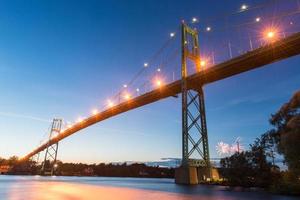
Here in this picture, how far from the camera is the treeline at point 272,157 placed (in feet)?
62.4

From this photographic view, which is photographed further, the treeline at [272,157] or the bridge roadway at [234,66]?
the bridge roadway at [234,66]

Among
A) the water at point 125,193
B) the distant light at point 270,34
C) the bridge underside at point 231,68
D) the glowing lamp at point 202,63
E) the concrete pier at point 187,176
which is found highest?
the glowing lamp at point 202,63

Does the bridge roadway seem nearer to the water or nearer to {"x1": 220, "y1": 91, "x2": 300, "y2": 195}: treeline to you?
{"x1": 220, "y1": 91, "x2": 300, "y2": 195}: treeline

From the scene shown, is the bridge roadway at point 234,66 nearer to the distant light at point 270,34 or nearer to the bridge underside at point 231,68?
the bridge underside at point 231,68

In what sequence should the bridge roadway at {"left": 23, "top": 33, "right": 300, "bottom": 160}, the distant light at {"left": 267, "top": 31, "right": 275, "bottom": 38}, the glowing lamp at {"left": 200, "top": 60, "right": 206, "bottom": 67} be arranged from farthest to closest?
1. the glowing lamp at {"left": 200, "top": 60, "right": 206, "bottom": 67}
2. the distant light at {"left": 267, "top": 31, "right": 275, "bottom": 38}
3. the bridge roadway at {"left": 23, "top": 33, "right": 300, "bottom": 160}

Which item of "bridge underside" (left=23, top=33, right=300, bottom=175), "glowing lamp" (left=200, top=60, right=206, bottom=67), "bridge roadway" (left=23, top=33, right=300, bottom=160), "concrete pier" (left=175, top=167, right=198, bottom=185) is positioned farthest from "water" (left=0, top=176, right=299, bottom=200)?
"glowing lamp" (left=200, top=60, right=206, bottom=67)

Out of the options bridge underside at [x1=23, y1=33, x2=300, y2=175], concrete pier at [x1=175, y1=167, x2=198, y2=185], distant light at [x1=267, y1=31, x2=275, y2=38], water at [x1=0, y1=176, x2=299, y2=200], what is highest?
distant light at [x1=267, y1=31, x2=275, y2=38]

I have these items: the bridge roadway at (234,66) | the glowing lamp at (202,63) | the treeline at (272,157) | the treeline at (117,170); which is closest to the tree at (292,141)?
the treeline at (272,157)

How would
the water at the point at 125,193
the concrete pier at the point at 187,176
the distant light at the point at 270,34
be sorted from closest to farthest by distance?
the water at the point at 125,193
the distant light at the point at 270,34
the concrete pier at the point at 187,176

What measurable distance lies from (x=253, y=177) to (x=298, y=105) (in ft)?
30.3

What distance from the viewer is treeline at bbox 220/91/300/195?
19.0 metres

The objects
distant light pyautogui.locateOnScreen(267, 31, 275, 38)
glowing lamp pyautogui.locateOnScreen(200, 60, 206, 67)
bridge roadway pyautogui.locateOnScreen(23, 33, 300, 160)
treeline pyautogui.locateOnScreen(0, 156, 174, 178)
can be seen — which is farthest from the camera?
treeline pyautogui.locateOnScreen(0, 156, 174, 178)

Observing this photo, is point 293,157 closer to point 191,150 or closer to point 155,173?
point 191,150

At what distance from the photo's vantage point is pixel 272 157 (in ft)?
89.4
